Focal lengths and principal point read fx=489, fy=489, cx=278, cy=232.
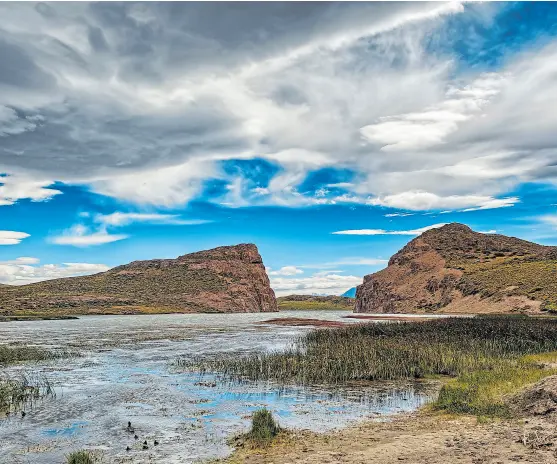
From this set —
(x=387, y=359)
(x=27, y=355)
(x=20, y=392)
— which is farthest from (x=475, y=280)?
(x=20, y=392)

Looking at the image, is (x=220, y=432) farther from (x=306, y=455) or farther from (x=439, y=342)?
(x=439, y=342)

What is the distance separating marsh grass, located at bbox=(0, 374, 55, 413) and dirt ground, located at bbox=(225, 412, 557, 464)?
1077 centimetres

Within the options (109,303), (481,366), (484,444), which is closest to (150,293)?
(109,303)

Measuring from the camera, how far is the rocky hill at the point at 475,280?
111m

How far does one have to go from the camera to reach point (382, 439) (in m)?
14.5

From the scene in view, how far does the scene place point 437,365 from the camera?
27.8 meters

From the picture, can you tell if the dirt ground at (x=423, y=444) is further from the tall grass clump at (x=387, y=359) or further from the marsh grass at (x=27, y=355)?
the marsh grass at (x=27, y=355)

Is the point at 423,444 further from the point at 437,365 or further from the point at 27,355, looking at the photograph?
the point at 27,355

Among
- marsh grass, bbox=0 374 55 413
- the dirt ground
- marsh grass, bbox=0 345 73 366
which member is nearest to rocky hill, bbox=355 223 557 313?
marsh grass, bbox=0 345 73 366

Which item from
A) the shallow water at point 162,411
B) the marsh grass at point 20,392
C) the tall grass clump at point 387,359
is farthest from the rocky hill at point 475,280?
the marsh grass at point 20,392

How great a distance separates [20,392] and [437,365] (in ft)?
69.9

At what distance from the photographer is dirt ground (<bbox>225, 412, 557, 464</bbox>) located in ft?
39.8

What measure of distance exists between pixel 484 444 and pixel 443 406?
545 centimetres

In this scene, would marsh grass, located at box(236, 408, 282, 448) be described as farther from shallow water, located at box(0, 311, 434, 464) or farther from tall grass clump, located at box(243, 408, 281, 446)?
shallow water, located at box(0, 311, 434, 464)
